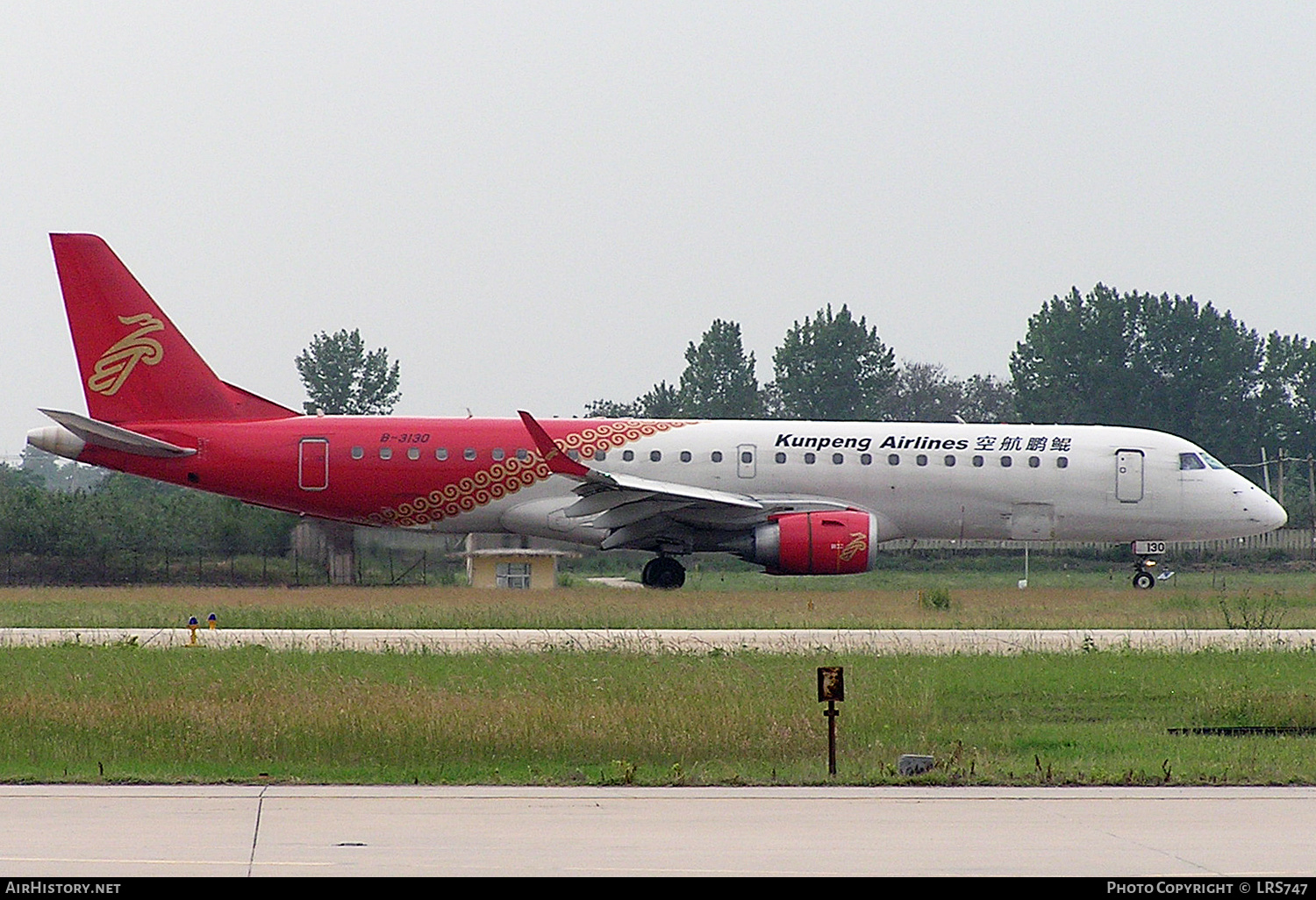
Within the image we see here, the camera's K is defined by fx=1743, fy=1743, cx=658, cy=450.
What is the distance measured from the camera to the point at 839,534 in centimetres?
3123

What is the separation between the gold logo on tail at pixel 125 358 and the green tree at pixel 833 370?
55.0 meters

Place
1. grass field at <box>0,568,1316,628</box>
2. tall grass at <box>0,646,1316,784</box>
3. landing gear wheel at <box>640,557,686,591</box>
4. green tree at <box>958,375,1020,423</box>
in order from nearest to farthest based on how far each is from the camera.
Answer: tall grass at <box>0,646,1316,784</box>
grass field at <box>0,568,1316,628</box>
landing gear wheel at <box>640,557,686,591</box>
green tree at <box>958,375,1020,423</box>

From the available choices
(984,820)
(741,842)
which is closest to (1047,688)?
(984,820)

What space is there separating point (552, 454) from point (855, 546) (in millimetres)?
5681

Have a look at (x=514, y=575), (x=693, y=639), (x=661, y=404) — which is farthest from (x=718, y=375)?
(x=693, y=639)

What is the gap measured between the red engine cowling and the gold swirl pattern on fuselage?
3502 millimetres

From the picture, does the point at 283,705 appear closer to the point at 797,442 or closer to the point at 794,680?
the point at 794,680

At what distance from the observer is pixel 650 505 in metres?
31.6

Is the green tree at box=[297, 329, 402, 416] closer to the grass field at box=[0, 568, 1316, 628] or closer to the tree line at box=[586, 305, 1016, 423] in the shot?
the tree line at box=[586, 305, 1016, 423]

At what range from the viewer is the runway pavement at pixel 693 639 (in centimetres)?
2169

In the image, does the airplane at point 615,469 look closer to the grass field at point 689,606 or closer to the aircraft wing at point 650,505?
the aircraft wing at point 650,505

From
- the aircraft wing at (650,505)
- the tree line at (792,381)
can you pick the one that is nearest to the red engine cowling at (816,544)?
the aircraft wing at (650,505)

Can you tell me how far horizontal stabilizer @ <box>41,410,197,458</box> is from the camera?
3116 cm

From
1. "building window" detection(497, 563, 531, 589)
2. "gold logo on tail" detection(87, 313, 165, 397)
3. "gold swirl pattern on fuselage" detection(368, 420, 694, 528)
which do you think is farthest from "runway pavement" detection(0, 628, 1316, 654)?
"building window" detection(497, 563, 531, 589)
